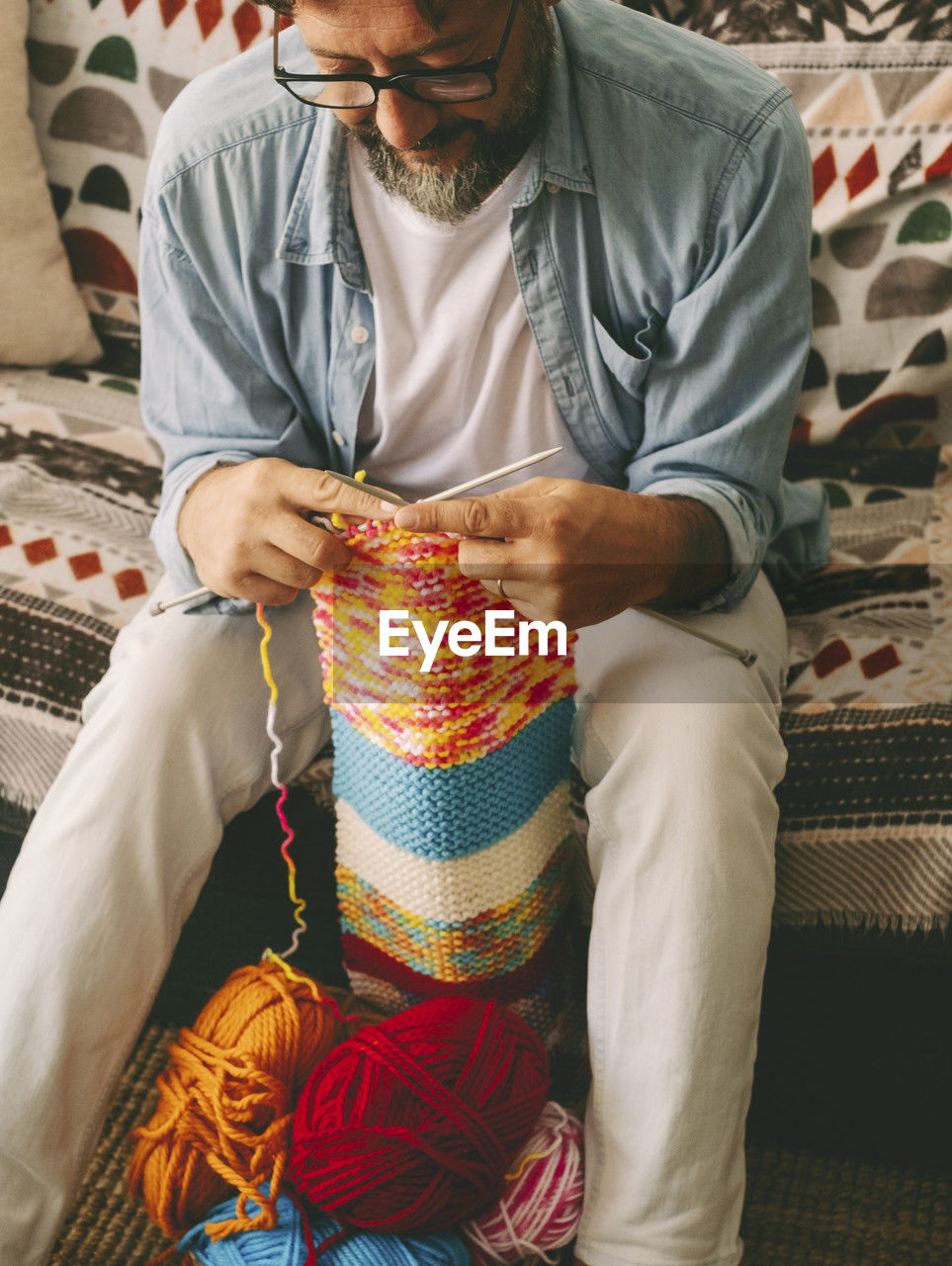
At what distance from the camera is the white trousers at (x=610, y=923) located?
862mm

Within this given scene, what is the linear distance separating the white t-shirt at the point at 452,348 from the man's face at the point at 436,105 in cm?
5

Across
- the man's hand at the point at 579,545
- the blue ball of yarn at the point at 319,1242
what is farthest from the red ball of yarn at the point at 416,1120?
the man's hand at the point at 579,545

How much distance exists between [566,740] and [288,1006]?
361mm

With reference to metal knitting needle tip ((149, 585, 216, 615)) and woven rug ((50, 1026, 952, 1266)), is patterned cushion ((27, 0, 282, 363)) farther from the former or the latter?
woven rug ((50, 1026, 952, 1266))

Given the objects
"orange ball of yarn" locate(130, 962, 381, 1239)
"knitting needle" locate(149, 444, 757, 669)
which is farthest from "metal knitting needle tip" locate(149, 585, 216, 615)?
"orange ball of yarn" locate(130, 962, 381, 1239)

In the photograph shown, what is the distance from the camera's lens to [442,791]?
36.6 inches

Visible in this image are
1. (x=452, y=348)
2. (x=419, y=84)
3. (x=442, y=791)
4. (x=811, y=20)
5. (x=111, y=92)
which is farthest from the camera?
(x=111, y=92)

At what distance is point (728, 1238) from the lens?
0.89m

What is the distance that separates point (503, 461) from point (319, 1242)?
0.73 metres

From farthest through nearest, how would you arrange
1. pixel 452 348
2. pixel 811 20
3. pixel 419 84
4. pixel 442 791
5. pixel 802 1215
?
1. pixel 811 20
2. pixel 802 1215
3. pixel 452 348
4. pixel 442 791
5. pixel 419 84

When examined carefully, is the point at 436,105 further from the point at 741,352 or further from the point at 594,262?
the point at 741,352

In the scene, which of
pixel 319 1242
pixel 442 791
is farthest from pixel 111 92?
pixel 319 1242

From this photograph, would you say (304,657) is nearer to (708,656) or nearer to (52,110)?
(708,656)

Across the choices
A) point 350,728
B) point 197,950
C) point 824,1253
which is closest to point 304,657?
point 350,728
